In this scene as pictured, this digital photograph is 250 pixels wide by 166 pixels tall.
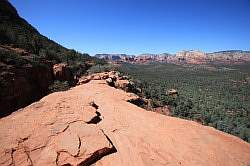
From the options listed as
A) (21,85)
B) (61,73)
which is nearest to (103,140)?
(21,85)

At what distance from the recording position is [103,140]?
38.4 feet

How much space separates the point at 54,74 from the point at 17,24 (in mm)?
30704

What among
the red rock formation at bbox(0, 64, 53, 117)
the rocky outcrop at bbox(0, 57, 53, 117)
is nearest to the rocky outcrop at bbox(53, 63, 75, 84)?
the rocky outcrop at bbox(0, 57, 53, 117)

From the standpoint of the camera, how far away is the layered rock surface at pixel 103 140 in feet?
36.0

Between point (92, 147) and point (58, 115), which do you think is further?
point (58, 115)

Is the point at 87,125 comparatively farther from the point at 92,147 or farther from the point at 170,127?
the point at 170,127

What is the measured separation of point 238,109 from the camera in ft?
211

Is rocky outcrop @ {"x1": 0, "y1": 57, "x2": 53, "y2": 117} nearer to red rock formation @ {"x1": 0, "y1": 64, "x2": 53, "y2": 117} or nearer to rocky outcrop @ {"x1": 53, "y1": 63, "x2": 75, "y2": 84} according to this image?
red rock formation @ {"x1": 0, "y1": 64, "x2": 53, "y2": 117}

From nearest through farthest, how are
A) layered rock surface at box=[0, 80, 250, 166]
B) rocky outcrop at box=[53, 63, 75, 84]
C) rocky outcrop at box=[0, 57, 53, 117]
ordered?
layered rock surface at box=[0, 80, 250, 166]
rocky outcrop at box=[0, 57, 53, 117]
rocky outcrop at box=[53, 63, 75, 84]

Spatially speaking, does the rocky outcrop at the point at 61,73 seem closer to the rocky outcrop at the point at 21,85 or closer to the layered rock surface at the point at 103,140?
the rocky outcrop at the point at 21,85

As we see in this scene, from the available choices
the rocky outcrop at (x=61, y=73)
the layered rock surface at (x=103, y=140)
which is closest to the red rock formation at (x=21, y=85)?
the rocky outcrop at (x=61, y=73)

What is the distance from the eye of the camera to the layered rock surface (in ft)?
36.0

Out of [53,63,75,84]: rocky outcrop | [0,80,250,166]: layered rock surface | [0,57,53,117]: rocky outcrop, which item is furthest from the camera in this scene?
[53,63,75,84]: rocky outcrop

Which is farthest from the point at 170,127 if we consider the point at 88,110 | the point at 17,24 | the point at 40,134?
the point at 17,24
